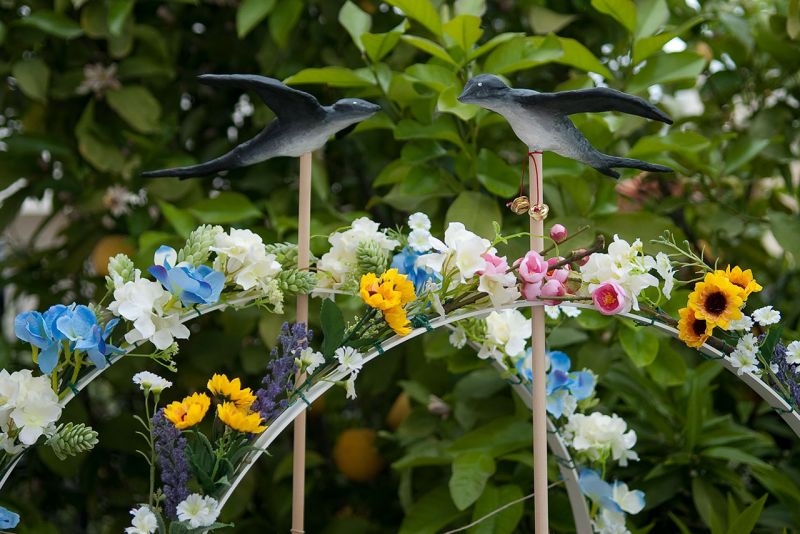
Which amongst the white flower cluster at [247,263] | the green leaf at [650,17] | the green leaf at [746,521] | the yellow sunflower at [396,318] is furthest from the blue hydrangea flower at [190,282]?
the green leaf at [650,17]

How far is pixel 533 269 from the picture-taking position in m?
0.76

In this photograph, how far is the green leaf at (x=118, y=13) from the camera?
1208 millimetres

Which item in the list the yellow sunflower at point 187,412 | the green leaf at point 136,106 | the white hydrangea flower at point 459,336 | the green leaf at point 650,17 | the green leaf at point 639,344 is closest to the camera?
the yellow sunflower at point 187,412

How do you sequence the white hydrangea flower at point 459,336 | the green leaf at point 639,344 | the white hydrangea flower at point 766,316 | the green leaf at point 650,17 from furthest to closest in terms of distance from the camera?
the green leaf at point 650,17 → the green leaf at point 639,344 → the white hydrangea flower at point 459,336 → the white hydrangea flower at point 766,316

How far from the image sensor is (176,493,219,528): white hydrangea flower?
67 cm

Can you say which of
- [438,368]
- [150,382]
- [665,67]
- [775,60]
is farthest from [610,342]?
[150,382]

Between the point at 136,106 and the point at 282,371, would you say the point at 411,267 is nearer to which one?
the point at 282,371

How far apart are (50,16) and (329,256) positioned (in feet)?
2.24

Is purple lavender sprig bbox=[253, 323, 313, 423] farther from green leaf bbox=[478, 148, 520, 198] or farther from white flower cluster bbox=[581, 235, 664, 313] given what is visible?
green leaf bbox=[478, 148, 520, 198]

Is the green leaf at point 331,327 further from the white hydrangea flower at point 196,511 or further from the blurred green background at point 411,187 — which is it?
the blurred green background at point 411,187

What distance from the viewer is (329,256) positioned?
0.84 metres

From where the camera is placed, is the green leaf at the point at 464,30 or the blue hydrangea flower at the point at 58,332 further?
the green leaf at the point at 464,30

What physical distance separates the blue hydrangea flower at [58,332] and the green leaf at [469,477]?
46 centimetres

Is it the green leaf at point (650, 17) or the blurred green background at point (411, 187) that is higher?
the green leaf at point (650, 17)
